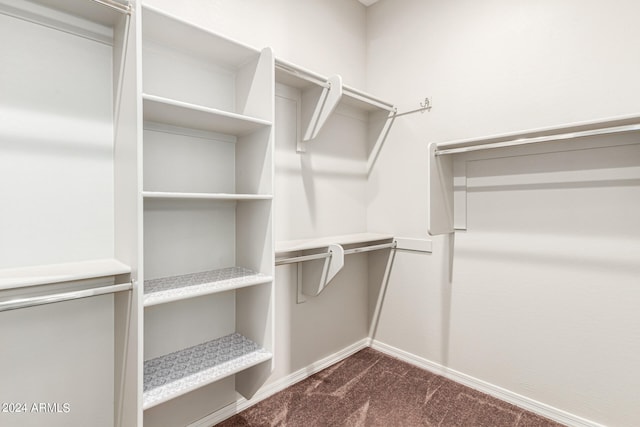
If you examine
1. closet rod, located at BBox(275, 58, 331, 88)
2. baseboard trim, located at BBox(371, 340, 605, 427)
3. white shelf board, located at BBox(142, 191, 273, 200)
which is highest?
closet rod, located at BBox(275, 58, 331, 88)

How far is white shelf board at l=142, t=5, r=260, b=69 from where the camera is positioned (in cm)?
127

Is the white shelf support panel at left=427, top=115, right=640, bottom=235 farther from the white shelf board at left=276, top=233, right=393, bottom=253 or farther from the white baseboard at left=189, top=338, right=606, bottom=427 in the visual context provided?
the white baseboard at left=189, top=338, right=606, bottom=427

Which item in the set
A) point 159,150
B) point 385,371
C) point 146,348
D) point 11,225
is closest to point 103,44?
point 159,150

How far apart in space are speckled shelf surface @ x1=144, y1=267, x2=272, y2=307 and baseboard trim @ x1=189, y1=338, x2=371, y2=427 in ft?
2.59

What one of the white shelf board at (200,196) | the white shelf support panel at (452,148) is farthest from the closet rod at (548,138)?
the white shelf board at (200,196)

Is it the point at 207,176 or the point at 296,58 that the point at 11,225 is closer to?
the point at 207,176

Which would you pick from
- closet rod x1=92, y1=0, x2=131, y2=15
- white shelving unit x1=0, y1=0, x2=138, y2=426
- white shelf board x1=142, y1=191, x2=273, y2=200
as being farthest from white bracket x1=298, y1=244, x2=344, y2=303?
closet rod x1=92, y1=0, x2=131, y2=15

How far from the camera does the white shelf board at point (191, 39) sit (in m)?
1.27

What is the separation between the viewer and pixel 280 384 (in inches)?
80.2

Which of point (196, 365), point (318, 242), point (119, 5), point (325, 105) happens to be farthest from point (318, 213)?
point (119, 5)

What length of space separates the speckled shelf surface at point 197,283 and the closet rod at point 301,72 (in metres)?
1.10

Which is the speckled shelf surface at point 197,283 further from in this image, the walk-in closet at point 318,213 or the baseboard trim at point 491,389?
the baseboard trim at point 491,389

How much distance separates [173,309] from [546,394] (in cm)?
210

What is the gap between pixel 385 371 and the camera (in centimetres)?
227
